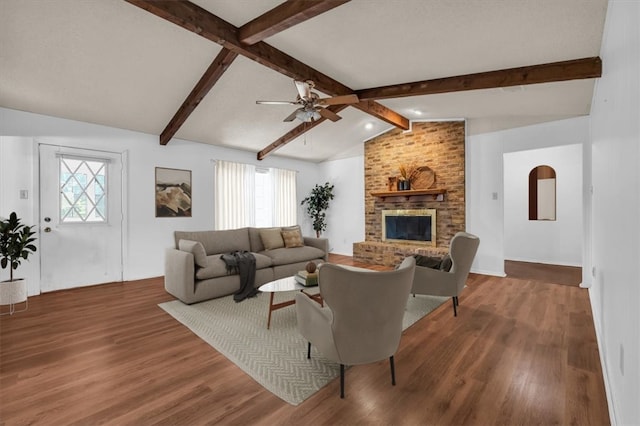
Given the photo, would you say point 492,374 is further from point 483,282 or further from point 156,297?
point 156,297

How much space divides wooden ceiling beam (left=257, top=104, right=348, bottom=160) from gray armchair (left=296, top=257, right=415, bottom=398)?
3.87 metres

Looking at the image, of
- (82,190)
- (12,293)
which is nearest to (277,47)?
(82,190)

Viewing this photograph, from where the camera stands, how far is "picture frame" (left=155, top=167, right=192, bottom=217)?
5.44 metres

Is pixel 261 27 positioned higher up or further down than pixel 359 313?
higher up

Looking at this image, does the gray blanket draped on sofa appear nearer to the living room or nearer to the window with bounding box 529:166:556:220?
the living room

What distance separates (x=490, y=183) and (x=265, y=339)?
15.9 feet

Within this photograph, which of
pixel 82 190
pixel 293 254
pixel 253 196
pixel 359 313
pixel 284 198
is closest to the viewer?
pixel 359 313

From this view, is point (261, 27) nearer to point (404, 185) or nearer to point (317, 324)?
point (317, 324)

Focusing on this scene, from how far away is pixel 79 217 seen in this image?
4.62 meters

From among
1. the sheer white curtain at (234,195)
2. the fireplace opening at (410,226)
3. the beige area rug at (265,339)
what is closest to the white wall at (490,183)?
the fireplace opening at (410,226)

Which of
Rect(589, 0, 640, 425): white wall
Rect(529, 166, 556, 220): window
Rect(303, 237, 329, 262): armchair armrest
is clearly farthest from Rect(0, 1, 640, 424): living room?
Rect(303, 237, 329, 262): armchair armrest

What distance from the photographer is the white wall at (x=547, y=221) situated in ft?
19.3

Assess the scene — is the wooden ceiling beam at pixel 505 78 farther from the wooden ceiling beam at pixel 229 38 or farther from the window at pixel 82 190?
the window at pixel 82 190

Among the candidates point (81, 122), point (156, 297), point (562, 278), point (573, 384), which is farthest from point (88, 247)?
point (562, 278)
